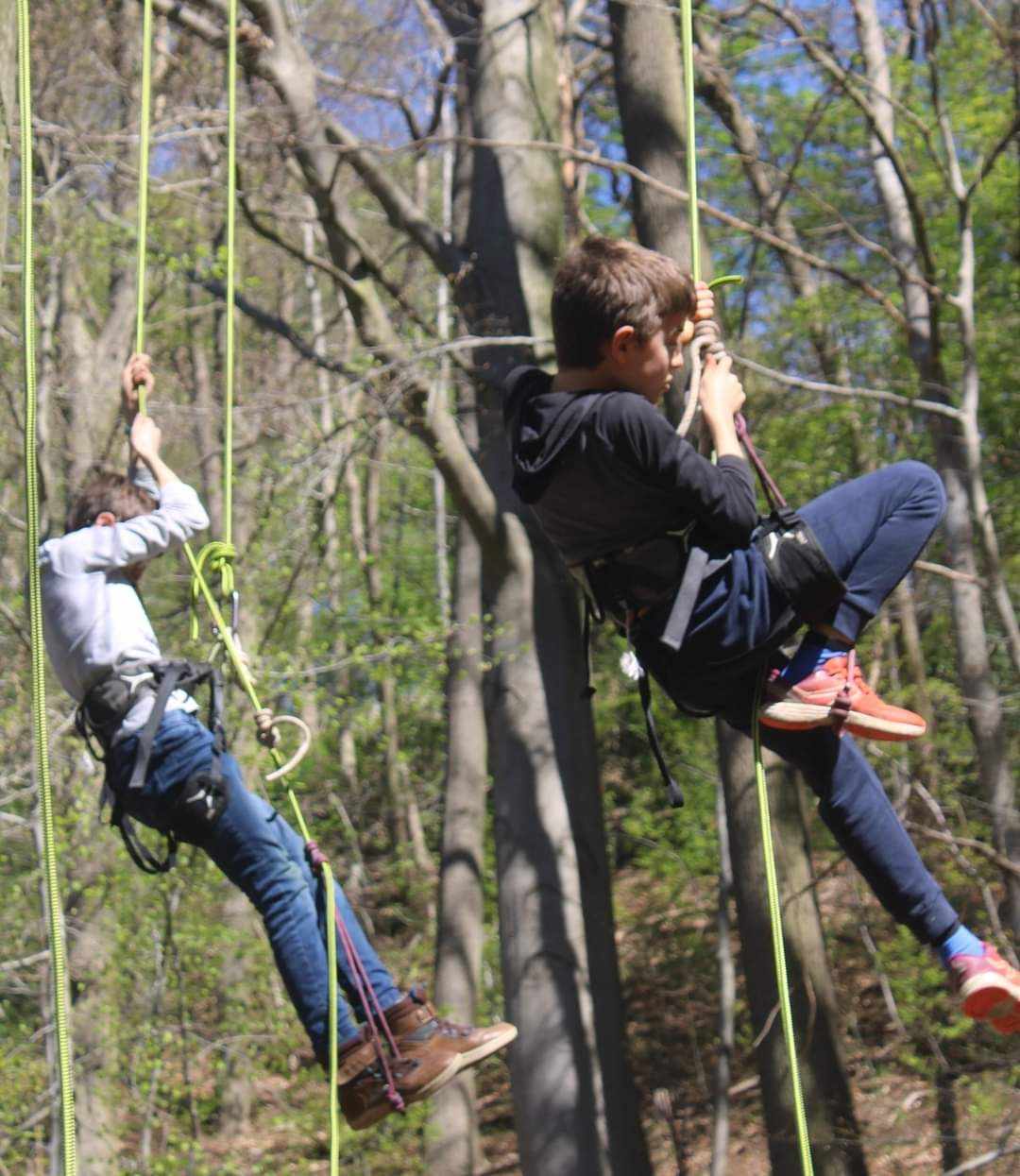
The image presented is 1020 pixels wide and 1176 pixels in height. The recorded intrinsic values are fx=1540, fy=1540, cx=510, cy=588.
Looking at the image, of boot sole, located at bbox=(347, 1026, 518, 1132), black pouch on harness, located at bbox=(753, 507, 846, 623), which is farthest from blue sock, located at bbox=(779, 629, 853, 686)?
boot sole, located at bbox=(347, 1026, 518, 1132)

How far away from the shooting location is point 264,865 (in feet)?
12.6

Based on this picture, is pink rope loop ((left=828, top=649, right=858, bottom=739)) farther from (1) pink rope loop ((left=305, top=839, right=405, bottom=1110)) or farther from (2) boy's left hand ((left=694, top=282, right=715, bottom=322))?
(1) pink rope loop ((left=305, top=839, right=405, bottom=1110))

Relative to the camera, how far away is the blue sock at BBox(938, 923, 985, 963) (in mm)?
3008

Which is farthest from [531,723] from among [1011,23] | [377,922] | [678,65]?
[377,922]

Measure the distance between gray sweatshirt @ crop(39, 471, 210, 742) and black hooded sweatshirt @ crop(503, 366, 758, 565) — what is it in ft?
3.81

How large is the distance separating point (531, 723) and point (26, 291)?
546 cm

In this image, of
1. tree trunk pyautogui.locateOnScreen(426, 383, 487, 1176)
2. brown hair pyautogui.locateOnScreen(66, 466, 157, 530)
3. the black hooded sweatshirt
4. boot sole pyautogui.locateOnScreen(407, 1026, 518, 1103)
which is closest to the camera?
Result: the black hooded sweatshirt

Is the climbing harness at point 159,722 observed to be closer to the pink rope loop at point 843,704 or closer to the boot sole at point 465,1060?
the boot sole at point 465,1060

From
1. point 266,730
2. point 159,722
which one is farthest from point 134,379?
point 266,730

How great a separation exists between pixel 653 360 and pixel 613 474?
22 cm

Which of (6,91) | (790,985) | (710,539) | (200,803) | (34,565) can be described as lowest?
(790,985)

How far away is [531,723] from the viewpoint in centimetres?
826

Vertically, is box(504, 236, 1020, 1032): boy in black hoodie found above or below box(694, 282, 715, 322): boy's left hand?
below

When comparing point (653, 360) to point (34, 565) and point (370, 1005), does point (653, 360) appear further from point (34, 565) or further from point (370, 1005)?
point (370, 1005)
